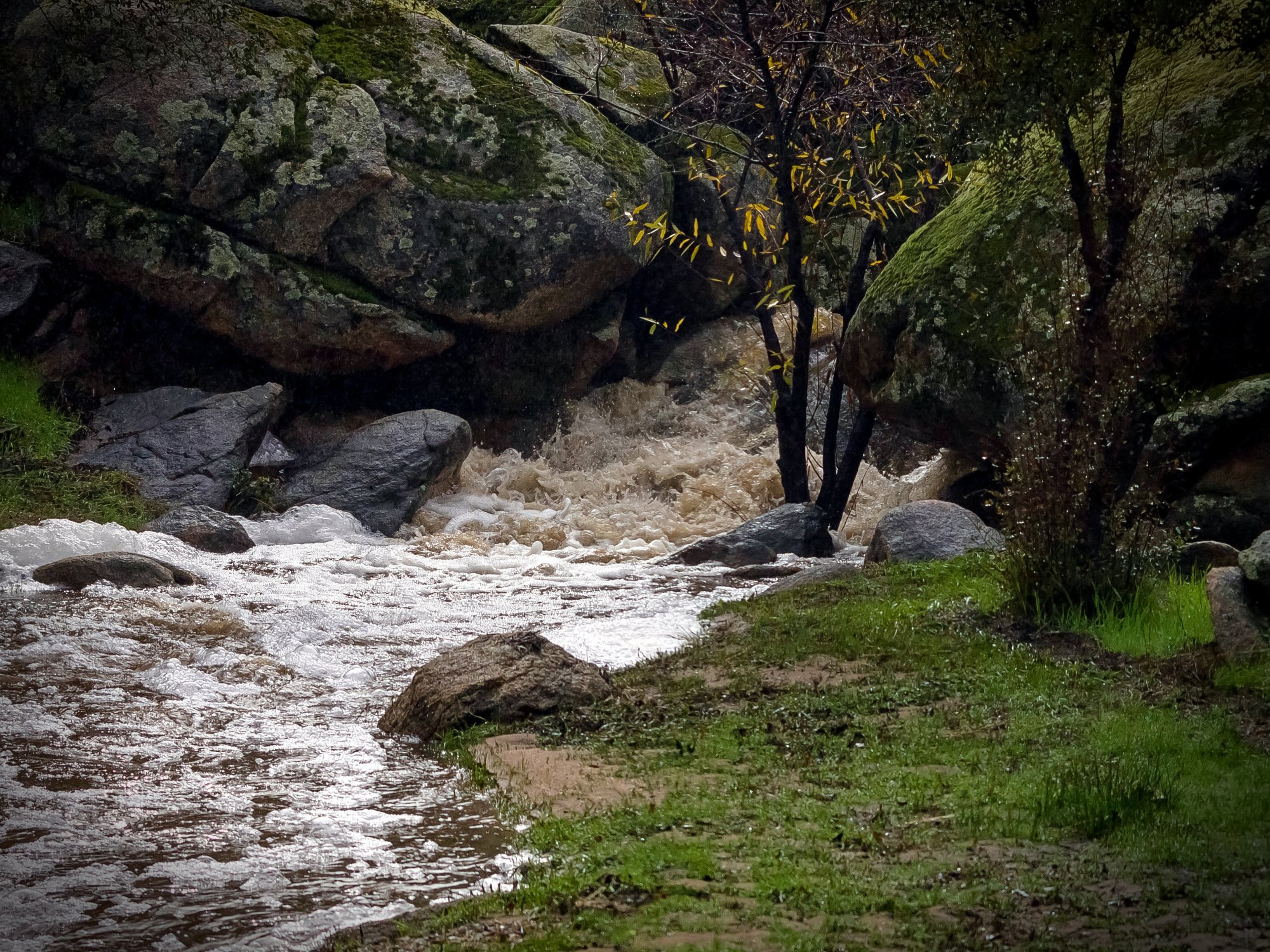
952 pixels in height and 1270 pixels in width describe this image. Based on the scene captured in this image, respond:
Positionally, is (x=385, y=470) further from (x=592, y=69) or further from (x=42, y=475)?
(x=592, y=69)

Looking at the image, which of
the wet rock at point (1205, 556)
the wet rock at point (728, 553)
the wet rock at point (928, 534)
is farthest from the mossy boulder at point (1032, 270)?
the wet rock at point (728, 553)

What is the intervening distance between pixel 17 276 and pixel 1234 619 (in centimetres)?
1332

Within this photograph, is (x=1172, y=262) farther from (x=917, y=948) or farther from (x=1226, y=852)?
(x=917, y=948)

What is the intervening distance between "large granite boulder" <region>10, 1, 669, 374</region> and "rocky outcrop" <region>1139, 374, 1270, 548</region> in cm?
845

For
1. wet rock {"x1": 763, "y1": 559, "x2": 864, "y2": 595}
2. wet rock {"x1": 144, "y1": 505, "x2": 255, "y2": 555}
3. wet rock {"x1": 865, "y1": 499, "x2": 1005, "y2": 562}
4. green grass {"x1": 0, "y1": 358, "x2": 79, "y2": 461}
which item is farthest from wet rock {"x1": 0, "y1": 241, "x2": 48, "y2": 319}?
wet rock {"x1": 865, "y1": 499, "x2": 1005, "y2": 562}

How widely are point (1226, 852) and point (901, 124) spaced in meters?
10.3

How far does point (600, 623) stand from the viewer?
9.31 m

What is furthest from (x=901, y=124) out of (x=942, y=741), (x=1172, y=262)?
(x=942, y=741)

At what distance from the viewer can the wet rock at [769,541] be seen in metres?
12.2

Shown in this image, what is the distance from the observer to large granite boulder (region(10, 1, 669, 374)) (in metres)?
14.7

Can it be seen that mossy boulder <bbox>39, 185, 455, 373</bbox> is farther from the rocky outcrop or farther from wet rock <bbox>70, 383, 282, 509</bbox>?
the rocky outcrop

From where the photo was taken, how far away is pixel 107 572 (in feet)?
32.4

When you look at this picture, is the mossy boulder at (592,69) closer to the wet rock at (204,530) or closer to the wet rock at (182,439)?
the wet rock at (182,439)

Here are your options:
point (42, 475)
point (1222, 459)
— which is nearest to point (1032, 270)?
point (1222, 459)
